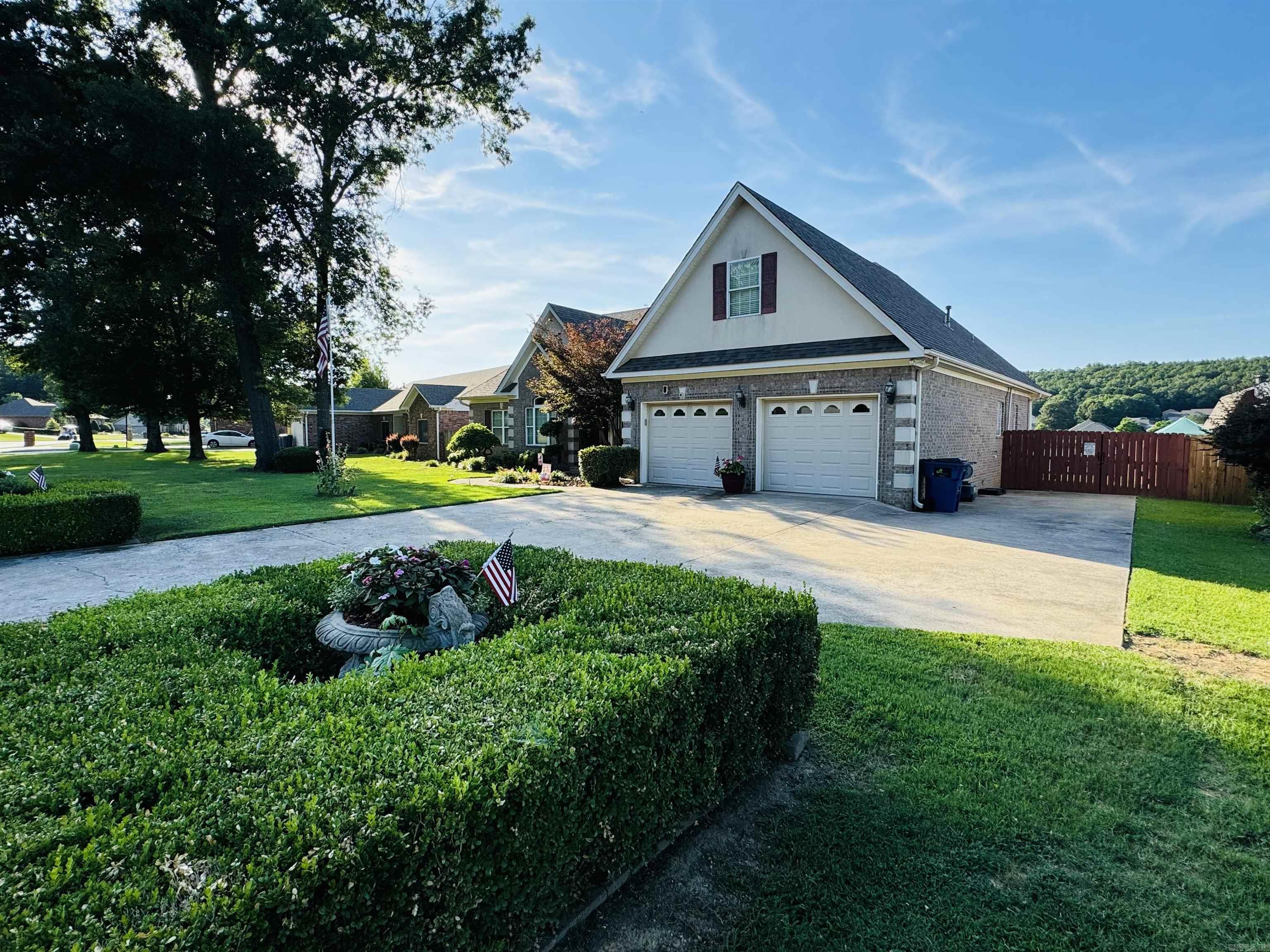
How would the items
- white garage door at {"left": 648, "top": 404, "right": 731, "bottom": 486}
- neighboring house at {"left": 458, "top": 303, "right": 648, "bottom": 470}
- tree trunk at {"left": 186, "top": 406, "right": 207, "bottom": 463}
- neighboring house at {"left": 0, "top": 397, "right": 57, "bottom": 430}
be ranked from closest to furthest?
white garage door at {"left": 648, "top": 404, "right": 731, "bottom": 486}
neighboring house at {"left": 458, "top": 303, "right": 648, "bottom": 470}
tree trunk at {"left": 186, "top": 406, "right": 207, "bottom": 463}
neighboring house at {"left": 0, "top": 397, "right": 57, "bottom": 430}

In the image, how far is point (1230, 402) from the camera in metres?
12.3

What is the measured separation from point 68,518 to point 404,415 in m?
29.0

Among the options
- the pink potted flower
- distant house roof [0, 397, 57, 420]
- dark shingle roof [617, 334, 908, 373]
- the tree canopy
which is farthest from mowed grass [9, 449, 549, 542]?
distant house roof [0, 397, 57, 420]

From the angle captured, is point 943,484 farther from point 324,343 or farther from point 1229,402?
point 324,343

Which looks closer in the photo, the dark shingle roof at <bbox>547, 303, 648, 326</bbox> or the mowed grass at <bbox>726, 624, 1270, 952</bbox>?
the mowed grass at <bbox>726, 624, 1270, 952</bbox>

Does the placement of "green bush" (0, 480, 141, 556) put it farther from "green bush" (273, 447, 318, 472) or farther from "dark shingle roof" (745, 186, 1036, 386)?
"dark shingle roof" (745, 186, 1036, 386)

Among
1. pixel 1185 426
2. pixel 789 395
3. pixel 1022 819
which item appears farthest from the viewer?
pixel 1185 426

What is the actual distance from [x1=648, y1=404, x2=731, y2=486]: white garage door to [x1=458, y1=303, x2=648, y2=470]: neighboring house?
14.0 ft

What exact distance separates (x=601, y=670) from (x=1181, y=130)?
2019 centimetres

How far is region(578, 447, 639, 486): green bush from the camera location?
55.2 feet

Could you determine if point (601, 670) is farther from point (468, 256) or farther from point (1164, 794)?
point (468, 256)

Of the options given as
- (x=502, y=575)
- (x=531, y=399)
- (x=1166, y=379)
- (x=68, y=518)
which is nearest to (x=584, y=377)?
(x=531, y=399)

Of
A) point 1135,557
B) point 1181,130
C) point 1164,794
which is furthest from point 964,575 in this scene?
point 1181,130

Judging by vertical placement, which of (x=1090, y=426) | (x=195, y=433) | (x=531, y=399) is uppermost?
(x=531, y=399)
